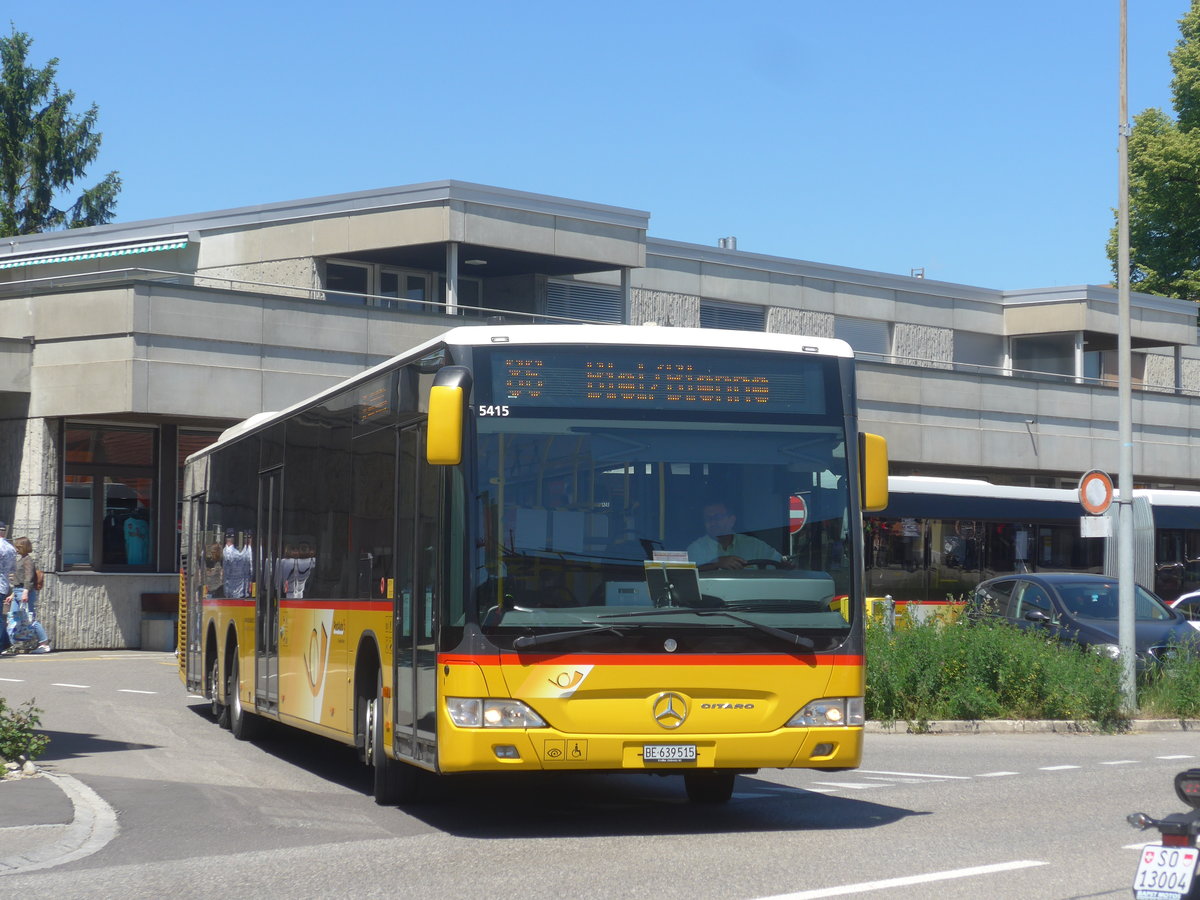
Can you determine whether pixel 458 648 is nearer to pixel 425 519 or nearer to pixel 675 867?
pixel 425 519

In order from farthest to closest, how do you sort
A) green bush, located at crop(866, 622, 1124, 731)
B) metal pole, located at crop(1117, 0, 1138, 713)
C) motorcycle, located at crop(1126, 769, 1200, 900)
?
metal pole, located at crop(1117, 0, 1138, 713) → green bush, located at crop(866, 622, 1124, 731) → motorcycle, located at crop(1126, 769, 1200, 900)

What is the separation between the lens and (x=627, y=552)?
32.9 ft

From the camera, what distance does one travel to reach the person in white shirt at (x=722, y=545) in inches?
398

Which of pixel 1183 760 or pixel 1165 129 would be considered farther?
pixel 1165 129

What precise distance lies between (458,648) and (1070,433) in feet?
116

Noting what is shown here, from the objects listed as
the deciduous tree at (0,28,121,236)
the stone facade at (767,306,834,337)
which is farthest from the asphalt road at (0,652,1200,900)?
the deciduous tree at (0,28,121,236)

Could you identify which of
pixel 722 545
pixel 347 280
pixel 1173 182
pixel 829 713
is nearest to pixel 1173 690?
pixel 829 713

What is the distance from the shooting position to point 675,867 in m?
8.92

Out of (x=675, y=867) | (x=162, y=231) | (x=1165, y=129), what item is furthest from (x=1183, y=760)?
(x=1165, y=129)

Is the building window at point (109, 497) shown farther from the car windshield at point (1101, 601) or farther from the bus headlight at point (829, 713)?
the bus headlight at point (829, 713)

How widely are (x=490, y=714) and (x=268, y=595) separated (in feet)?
18.9

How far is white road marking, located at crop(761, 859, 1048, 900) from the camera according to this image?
26.3 feet

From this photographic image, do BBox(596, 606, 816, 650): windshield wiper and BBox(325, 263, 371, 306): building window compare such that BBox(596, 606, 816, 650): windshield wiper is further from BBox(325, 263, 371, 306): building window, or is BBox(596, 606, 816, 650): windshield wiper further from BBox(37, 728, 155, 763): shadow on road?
BBox(325, 263, 371, 306): building window

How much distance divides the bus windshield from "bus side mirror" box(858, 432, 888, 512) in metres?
0.20
